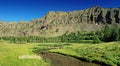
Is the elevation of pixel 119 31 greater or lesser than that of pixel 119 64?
greater

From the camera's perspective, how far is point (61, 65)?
48.2 meters

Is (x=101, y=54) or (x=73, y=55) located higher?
(x=101, y=54)

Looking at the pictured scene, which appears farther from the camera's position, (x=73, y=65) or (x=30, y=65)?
(x=73, y=65)

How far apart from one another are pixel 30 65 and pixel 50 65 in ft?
16.4

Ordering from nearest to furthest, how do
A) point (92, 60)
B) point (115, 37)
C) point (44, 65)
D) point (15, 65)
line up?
point (15, 65) → point (44, 65) → point (92, 60) → point (115, 37)

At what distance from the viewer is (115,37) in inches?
6093

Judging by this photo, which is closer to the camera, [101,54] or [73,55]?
[101,54]

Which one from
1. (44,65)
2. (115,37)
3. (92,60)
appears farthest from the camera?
(115,37)

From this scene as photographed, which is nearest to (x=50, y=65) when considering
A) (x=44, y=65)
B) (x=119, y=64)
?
(x=44, y=65)

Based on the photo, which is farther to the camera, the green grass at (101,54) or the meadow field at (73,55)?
the green grass at (101,54)

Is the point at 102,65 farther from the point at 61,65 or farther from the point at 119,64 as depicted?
the point at 61,65

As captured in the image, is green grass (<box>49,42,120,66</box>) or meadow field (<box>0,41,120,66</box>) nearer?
meadow field (<box>0,41,120,66</box>)

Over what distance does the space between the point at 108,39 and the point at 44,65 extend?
123174 mm

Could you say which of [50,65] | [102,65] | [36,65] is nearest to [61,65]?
[50,65]
